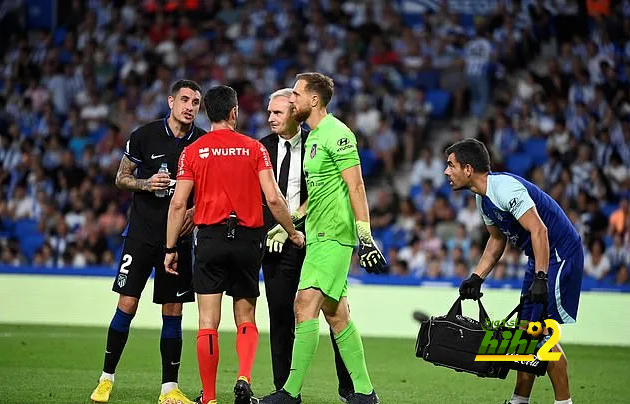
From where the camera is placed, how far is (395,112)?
21062 mm

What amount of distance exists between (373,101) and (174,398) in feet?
44.8

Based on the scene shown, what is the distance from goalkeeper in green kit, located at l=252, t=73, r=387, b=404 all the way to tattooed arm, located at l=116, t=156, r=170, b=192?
47.9 inches

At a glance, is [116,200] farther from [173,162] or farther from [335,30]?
[173,162]

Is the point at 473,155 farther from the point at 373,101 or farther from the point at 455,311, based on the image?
the point at 373,101

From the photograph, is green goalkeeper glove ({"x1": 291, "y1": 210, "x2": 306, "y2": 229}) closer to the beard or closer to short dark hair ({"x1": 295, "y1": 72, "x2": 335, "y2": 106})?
the beard

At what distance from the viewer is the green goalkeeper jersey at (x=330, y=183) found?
8.10m

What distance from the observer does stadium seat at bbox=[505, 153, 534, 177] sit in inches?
767

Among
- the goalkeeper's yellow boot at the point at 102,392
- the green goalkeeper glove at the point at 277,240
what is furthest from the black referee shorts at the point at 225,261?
the goalkeeper's yellow boot at the point at 102,392

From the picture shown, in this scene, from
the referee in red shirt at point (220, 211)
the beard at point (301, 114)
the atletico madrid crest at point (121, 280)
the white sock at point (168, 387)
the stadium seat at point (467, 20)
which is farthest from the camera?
the stadium seat at point (467, 20)

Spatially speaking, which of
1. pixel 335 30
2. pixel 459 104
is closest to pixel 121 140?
pixel 335 30

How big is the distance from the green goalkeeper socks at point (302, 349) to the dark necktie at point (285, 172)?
136 centimetres

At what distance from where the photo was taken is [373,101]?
21.5m

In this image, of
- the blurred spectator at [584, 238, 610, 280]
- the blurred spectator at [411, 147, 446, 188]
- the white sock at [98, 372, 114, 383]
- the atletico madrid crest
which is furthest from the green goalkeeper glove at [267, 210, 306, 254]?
the blurred spectator at [411, 147, 446, 188]

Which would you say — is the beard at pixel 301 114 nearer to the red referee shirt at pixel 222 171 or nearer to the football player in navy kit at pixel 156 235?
the red referee shirt at pixel 222 171
